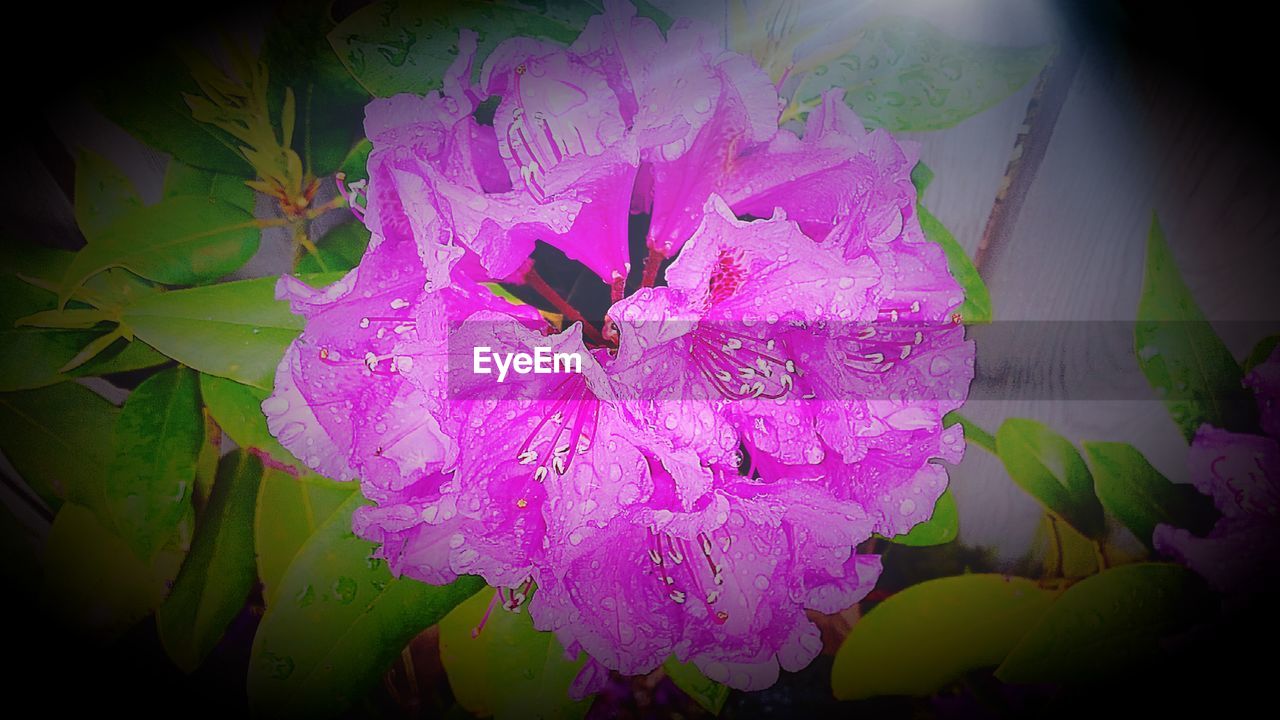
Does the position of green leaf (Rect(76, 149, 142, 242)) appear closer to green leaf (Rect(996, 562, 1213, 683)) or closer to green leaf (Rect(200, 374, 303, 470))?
green leaf (Rect(200, 374, 303, 470))

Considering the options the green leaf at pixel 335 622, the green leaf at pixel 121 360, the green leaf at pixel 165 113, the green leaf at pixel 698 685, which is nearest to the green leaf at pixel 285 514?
the green leaf at pixel 335 622

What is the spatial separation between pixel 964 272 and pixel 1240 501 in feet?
1.95

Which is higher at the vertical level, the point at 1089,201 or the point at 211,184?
the point at 1089,201

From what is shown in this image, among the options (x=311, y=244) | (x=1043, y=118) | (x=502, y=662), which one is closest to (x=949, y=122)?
(x=1043, y=118)

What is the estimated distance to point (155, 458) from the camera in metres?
1.07

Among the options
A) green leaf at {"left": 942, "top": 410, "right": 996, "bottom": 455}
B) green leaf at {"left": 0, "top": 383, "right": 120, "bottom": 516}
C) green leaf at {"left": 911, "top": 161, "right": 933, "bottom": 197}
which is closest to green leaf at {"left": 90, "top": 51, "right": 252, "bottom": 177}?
green leaf at {"left": 0, "top": 383, "right": 120, "bottom": 516}

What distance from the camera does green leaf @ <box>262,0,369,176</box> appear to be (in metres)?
0.99

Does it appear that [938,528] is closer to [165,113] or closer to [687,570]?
[687,570]

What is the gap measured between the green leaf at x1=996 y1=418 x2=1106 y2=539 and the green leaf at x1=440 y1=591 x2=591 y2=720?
77cm

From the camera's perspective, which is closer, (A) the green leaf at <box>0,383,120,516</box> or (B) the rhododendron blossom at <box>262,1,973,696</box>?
(B) the rhododendron blossom at <box>262,1,973,696</box>

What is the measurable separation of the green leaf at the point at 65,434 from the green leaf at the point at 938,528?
132 centimetres

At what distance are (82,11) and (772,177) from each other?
1.13m

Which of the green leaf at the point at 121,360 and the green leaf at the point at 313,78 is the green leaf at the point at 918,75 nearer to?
the green leaf at the point at 313,78
